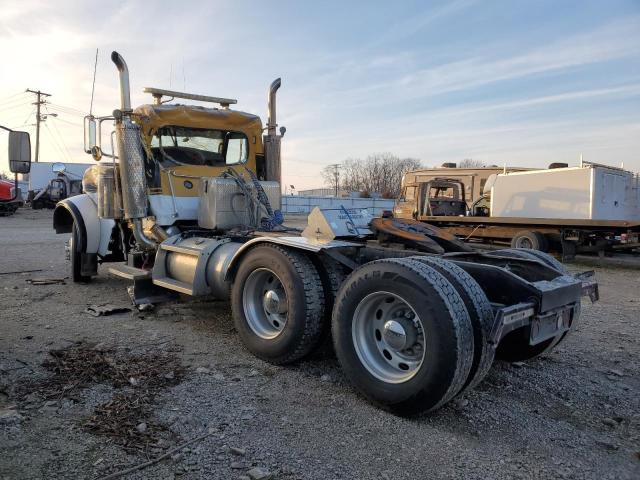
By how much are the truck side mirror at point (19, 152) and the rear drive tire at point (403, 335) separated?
3.49 m

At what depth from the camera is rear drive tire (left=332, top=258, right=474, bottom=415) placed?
298 centimetres

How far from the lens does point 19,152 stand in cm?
483

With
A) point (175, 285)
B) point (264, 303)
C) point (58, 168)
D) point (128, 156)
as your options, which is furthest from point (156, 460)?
point (58, 168)

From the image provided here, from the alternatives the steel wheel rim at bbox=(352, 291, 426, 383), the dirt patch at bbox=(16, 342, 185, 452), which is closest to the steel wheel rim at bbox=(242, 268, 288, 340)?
the dirt patch at bbox=(16, 342, 185, 452)

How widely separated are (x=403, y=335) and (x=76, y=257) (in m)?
6.21

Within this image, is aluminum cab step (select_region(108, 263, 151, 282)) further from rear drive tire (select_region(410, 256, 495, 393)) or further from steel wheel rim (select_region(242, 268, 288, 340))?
rear drive tire (select_region(410, 256, 495, 393))

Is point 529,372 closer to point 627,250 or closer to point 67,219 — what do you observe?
point 67,219

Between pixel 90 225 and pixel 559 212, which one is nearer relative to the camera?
pixel 90 225

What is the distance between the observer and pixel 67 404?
3389 millimetres

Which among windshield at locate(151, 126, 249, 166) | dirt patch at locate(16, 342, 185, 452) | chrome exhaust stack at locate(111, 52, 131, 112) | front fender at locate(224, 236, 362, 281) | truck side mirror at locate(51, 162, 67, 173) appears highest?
truck side mirror at locate(51, 162, 67, 173)

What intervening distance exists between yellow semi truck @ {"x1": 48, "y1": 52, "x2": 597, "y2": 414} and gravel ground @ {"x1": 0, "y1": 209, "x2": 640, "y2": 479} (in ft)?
0.81

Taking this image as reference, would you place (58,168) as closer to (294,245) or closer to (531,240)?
(531,240)

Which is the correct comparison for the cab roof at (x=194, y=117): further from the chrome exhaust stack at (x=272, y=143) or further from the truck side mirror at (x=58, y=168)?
the truck side mirror at (x=58, y=168)

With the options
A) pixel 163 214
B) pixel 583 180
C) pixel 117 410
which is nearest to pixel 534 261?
pixel 117 410
